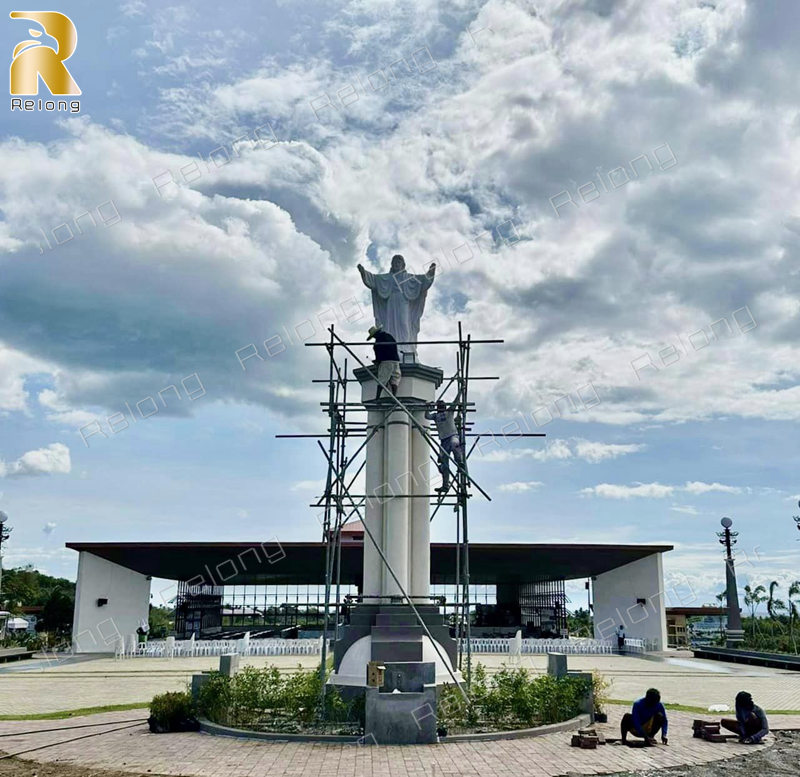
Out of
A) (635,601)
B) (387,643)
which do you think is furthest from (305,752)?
(635,601)

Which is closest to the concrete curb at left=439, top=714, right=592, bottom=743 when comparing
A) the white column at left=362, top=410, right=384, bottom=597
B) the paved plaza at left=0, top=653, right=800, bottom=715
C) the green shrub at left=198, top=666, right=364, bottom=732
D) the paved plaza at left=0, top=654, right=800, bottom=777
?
the paved plaza at left=0, top=654, right=800, bottom=777

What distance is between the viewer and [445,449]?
1716 centimetres

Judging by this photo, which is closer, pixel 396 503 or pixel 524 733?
pixel 524 733

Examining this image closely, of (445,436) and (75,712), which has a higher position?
(445,436)

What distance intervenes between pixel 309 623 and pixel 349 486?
43691 millimetres

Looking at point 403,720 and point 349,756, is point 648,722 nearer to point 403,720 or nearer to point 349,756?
point 403,720

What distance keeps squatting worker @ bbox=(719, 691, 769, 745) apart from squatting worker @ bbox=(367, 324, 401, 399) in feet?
29.2

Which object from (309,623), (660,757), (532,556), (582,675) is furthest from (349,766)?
(309,623)

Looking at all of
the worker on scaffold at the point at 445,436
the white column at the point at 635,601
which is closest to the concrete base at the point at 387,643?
the worker on scaffold at the point at 445,436

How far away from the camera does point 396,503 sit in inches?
660

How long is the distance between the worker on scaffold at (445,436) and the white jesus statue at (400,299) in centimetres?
147

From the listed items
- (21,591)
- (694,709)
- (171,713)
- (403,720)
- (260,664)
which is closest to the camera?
(403,720)

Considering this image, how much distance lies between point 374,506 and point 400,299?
15.8ft

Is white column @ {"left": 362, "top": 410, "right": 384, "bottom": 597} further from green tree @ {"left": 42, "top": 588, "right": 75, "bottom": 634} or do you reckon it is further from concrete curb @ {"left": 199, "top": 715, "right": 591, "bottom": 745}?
green tree @ {"left": 42, "top": 588, "right": 75, "bottom": 634}
